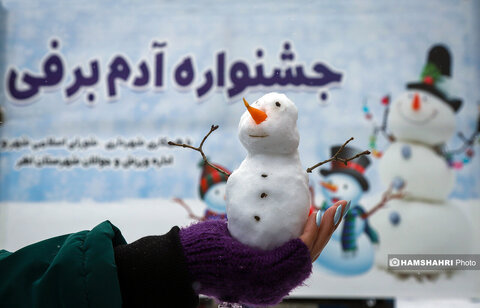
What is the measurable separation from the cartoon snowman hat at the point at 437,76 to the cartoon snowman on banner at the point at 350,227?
1.27 feet

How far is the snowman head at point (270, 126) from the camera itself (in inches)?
18.8

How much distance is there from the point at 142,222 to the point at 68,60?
744mm

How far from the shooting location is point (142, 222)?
159 centimetres

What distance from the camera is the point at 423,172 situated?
1587 mm

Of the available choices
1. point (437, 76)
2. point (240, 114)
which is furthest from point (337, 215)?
point (437, 76)

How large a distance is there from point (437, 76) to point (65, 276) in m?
1.63

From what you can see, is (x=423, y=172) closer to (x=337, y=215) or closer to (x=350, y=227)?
(x=350, y=227)

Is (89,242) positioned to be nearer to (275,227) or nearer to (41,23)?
(275,227)

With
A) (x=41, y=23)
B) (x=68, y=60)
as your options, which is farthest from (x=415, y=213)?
(x=41, y=23)

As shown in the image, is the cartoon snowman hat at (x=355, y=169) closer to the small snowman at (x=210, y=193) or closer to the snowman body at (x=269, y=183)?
the small snowman at (x=210, y=193)

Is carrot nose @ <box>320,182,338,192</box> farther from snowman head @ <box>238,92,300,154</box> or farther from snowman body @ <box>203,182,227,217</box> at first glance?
snowman head @ <box>238,92,300,154</box>

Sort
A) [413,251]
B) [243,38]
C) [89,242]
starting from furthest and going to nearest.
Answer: [243,38] → [413,251] → [89,242]

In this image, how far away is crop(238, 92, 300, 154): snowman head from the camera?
0.48 m

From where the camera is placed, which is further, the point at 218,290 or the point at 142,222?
the point at 142,222
